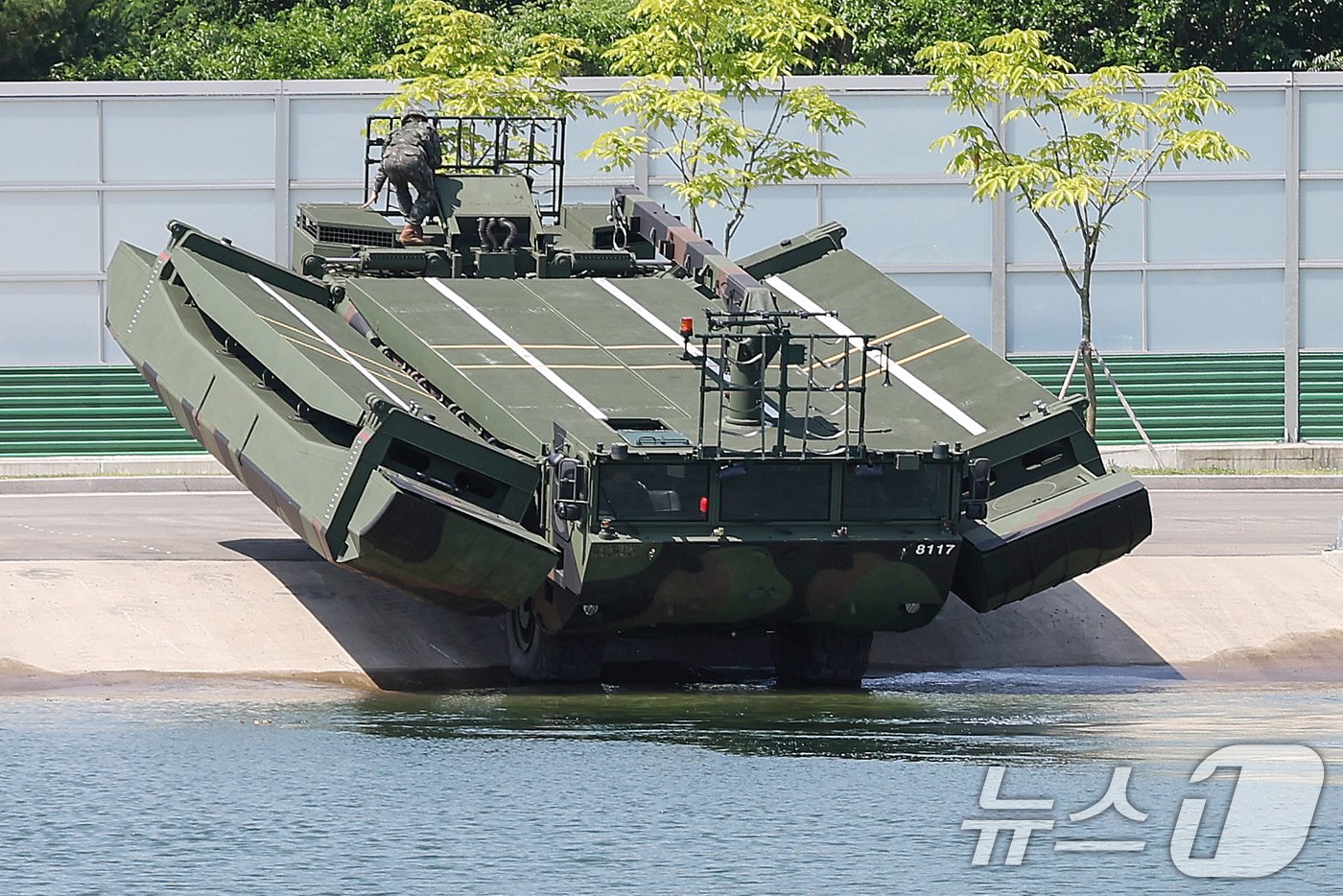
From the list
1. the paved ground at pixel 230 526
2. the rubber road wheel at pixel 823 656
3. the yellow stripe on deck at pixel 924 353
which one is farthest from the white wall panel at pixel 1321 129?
the rubber road wheel at pixel 823 656

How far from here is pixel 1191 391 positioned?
33.0 m

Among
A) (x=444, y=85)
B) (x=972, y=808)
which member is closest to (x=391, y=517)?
(x=972, y=808)

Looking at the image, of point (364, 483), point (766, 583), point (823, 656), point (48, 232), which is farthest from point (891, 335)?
point (48, 232)

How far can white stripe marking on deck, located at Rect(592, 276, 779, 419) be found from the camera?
17.0m

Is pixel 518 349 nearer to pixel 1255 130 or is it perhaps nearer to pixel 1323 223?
pixel 1255 130

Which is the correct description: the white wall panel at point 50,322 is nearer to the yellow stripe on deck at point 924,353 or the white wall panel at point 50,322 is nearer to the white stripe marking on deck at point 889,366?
the white stripe marking on deck at point 889,366

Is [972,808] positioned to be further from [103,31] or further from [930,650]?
[103,31]

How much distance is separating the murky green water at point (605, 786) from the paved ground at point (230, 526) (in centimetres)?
348

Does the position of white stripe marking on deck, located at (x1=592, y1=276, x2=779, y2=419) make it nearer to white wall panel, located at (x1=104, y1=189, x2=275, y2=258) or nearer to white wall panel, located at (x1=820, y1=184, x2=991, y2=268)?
white wall panel, located at (x1=820, y1=184, x2=991, y2=268)

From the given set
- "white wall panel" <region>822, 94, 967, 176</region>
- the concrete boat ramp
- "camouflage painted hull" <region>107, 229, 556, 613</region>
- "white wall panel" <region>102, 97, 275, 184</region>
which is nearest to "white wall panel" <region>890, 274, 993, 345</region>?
"white wall panel" <region>822, 94, 967, 176</region>

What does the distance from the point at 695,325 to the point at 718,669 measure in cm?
262

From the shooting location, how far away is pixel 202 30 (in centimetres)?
4809

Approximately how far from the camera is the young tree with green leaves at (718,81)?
27859 mm

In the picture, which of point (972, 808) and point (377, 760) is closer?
point (972, 808)
